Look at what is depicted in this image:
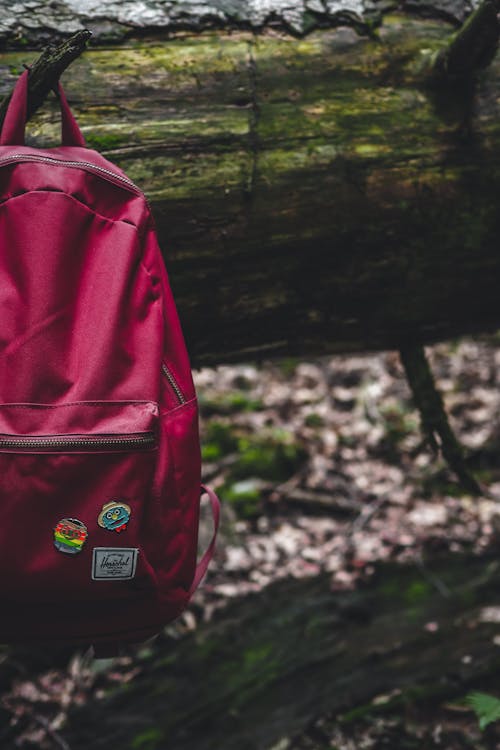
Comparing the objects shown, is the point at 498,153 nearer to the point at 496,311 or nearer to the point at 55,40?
the point at 496,311

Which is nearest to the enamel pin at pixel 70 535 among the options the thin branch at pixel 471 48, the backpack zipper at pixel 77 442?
the backpack zipper at pixel 77 442

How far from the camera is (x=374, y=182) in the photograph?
8.09ft

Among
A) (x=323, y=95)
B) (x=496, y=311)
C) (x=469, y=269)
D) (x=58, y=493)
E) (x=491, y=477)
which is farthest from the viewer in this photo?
(x=491, y=477)

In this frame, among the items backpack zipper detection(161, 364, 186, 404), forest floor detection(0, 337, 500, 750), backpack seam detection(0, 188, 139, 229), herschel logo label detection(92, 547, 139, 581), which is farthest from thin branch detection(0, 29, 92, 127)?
forest floor detection(0, 337, 500, 750)

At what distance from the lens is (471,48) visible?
2.36 meters

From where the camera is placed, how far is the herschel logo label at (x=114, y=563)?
171 centimetres

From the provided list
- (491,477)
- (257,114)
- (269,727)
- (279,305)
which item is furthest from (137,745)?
A: (491,477)

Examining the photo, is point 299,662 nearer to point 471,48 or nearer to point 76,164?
point 76,164

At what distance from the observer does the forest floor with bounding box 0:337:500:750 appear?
3.09 m

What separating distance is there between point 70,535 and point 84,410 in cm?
33

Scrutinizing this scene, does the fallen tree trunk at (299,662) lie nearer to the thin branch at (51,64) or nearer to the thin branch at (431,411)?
the thin branch at (431,411)

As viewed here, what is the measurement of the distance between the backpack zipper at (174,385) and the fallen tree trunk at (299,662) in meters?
1.91

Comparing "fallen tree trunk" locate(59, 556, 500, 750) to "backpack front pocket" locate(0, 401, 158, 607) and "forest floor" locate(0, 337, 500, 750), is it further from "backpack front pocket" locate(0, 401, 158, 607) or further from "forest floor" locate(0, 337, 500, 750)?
"backpack front pocket" locate(0, 401, 158, 607)

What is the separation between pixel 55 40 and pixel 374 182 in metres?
1.25
